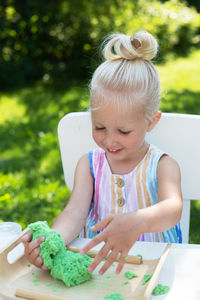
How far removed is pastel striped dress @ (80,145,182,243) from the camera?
5.93 ft

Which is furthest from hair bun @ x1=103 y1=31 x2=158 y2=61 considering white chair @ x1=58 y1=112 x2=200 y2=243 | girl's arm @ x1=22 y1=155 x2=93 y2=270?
girl's arm @ x1=22 y1=155 x2=93 y2=270

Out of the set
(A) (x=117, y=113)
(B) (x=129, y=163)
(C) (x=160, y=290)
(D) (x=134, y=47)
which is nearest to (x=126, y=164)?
(B) (x=129, y=163)

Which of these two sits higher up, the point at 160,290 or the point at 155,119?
the point at 155,119

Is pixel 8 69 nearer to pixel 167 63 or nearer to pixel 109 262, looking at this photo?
pixel 167 63

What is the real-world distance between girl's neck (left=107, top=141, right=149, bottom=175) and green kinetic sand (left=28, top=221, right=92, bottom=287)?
1.76 feet

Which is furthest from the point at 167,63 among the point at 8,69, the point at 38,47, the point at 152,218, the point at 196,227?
the point at 152,218

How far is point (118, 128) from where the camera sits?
160 cm

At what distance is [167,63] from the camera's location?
8508mm

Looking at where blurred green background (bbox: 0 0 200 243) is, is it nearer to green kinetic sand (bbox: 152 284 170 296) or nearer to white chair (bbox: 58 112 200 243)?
white chair (bbox: 58 112 200 243)

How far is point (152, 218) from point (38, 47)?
266 inches

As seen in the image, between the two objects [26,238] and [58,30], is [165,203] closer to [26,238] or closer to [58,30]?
[26,238]

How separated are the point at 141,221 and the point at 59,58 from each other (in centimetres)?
714

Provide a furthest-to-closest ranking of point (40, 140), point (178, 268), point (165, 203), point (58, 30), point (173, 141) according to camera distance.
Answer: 1. point (58, 30)
2. point (40, 140)
3. point (173, 141)
4. point (165, 203)
5. point (178, 268)

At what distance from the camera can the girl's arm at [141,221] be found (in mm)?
1221
